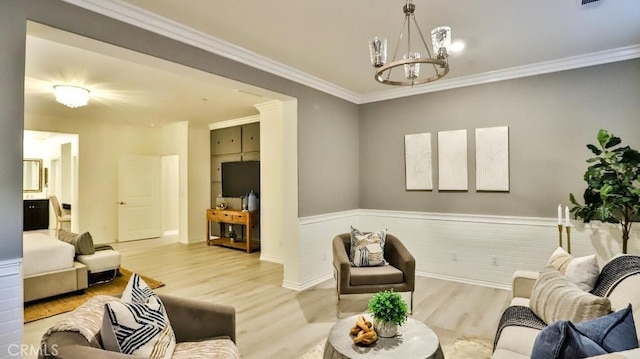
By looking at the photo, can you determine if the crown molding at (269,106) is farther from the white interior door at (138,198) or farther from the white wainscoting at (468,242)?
the white interior door at (138,198)

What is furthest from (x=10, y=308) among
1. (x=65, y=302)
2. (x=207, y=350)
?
(x=65, y=302)

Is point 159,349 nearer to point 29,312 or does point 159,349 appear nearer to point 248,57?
point 248,57

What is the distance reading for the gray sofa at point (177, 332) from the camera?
1318mm

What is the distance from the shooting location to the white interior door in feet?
25.4

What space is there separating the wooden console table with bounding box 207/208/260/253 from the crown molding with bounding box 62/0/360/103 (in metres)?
3.11

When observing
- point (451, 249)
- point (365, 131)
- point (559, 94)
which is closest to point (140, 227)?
point (365, 131)

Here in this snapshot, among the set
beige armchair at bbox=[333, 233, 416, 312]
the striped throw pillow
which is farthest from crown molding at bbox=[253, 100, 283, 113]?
the striped throw pillow

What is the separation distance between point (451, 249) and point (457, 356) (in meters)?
2.22

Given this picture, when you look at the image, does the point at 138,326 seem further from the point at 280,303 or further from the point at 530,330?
the point at 280,303

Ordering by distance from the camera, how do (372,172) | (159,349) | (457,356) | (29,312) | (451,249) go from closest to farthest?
1. (159,349)
2. (457,356)
3. (29,312)
4. (451,249)
5. (372,172)

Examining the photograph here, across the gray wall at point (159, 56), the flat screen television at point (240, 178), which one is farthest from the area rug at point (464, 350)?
the flat screen television at point (240, 178)

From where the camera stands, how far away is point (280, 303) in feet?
12.5

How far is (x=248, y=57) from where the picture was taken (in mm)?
3598

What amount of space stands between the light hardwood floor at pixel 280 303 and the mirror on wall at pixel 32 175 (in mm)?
5297
